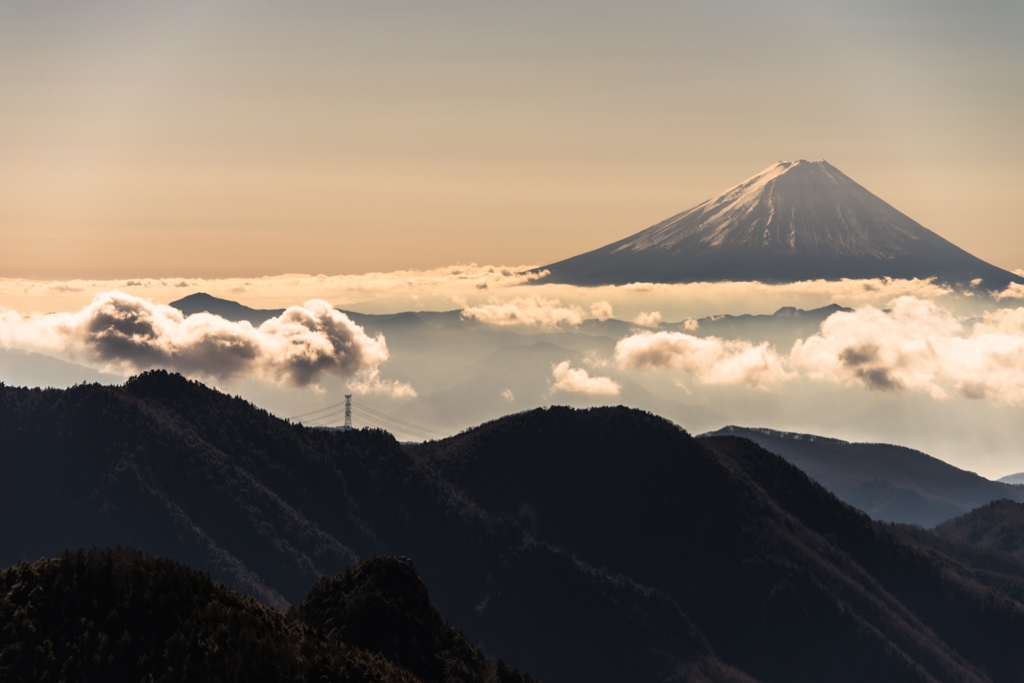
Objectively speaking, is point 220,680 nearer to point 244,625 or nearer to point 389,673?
point 244,625

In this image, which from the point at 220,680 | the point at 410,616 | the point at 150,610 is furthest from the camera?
the point at 410,616

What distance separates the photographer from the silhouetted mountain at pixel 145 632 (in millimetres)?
104312

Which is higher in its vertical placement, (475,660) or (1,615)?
(1,615)

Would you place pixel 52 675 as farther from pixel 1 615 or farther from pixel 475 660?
pixel 475 660

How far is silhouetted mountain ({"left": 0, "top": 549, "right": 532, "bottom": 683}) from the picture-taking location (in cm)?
10431

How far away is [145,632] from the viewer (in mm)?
109875

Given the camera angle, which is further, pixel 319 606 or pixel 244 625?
pixel 319 606

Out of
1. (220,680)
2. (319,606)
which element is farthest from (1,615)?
(319,606)

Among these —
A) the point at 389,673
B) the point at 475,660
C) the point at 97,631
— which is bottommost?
the point at 475,660

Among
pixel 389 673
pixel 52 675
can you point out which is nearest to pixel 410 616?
pixel 389 673

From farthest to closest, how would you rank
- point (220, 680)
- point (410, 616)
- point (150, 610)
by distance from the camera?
point (410, 616), point (150, 610), point (220, 680)

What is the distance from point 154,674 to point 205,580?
45.6 ft

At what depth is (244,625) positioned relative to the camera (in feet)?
358

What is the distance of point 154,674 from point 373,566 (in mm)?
52356
